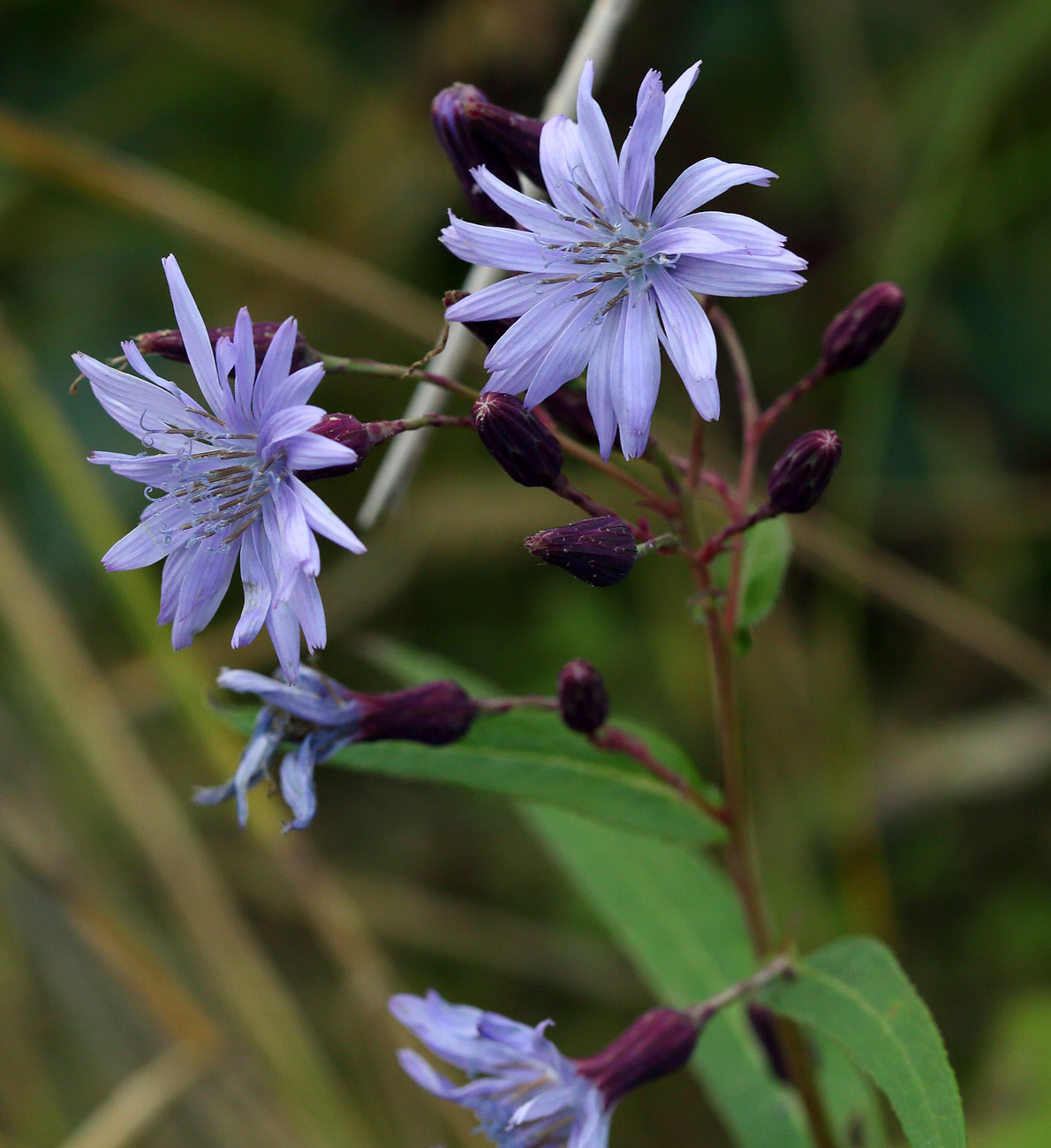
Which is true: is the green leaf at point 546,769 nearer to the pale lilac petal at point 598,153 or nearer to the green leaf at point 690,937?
the green leaf at point 690,937

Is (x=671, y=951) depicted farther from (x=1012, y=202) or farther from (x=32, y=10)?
(x=32, y=10)

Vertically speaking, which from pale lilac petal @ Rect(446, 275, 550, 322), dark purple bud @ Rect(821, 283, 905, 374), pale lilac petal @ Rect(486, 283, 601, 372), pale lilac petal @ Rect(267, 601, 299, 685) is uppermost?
pale lilac petal @ Rect(446, 275, 550, 322)

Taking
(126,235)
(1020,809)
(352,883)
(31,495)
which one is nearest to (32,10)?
(126,235)

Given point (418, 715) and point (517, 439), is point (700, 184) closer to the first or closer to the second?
point (517, 439)

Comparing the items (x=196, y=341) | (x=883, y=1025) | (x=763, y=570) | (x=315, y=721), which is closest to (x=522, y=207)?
(x=196, y=341)

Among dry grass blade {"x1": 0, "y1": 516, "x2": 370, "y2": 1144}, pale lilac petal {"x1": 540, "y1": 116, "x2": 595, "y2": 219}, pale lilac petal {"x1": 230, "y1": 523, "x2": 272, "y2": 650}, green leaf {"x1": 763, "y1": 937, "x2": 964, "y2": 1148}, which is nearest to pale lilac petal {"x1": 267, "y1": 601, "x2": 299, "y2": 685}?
pale lilac petal {"x1": 230, "y1": 523, "x2": 272, "y2": 650}

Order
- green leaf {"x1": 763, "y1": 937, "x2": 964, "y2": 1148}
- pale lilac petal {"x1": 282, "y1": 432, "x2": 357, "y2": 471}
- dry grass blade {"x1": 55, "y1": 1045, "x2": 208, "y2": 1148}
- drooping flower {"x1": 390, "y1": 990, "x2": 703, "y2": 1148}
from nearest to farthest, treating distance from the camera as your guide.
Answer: pale lilac petal {"x1": 282, "y1": 432, "x2": 357, "y2": 471} < green leaf {"x1": 763, "y1": 937, "x2": 964, "y2": 1148} < drooping flower {"x1": 390, "y1": 990, "x2": 703, "y2": 1148} < dry grass blade {"x1": 55, "y1": 1045, "x2": 208, "y2": 1148}

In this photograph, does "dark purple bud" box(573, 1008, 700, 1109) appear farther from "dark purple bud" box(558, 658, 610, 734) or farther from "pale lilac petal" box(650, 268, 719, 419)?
"pale lilac petal" box(650, 268, 719, 419)
